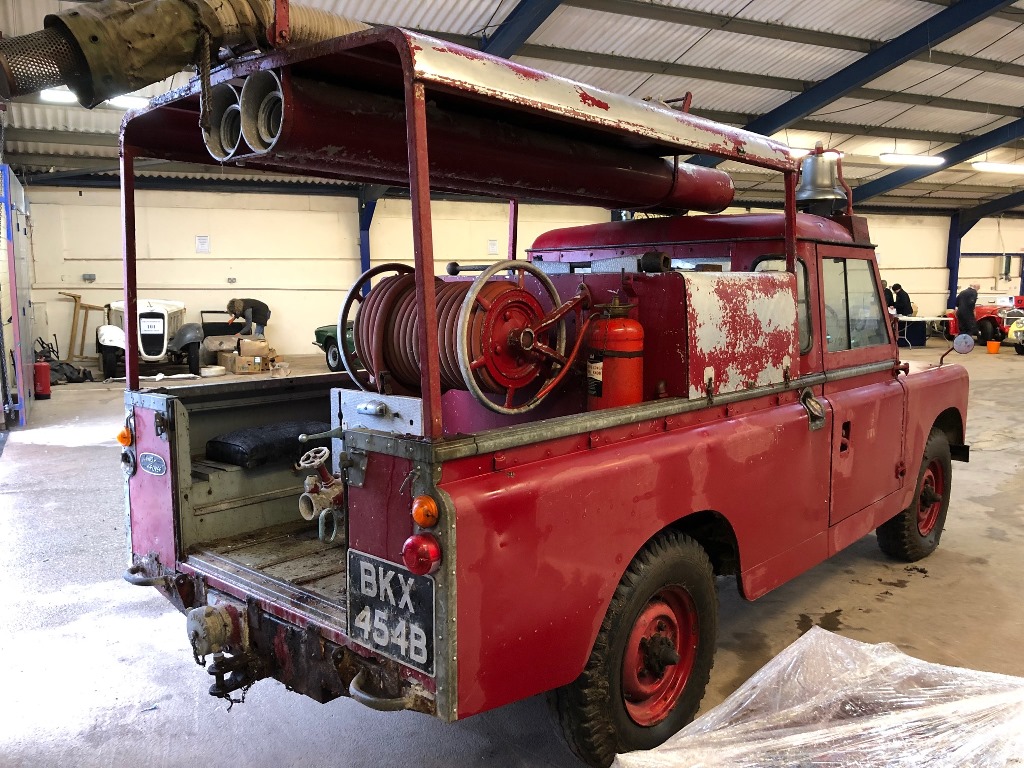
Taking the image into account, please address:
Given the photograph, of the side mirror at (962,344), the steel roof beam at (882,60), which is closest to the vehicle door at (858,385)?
the side mirror at (962,344)

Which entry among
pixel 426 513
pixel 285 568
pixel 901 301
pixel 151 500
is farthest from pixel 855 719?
pixel 901 301

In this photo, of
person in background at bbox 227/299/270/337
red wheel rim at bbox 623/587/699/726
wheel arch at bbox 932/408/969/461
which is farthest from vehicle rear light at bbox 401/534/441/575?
person in background at bbox 227/299/270/337

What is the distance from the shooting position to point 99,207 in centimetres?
1597

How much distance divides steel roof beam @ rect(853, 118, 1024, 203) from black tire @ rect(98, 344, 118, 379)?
19.1 m

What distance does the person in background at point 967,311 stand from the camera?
19.9m

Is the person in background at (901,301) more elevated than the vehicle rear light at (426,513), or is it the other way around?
the person in background at (901,301)

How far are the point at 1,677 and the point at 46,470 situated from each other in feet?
15.9

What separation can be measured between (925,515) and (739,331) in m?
2.92

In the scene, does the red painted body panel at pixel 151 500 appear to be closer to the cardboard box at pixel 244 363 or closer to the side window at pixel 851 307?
the side window at pixel 851 307

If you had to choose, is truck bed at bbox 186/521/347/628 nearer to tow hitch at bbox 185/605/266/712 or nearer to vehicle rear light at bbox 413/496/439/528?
tow hitch at bbox 185/605/266/712

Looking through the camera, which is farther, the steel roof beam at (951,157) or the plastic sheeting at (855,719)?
the steel roof beam at (951,157)

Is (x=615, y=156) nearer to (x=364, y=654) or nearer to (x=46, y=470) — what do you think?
(x=364, y=654)

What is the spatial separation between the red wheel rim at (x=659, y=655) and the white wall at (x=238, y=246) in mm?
15396

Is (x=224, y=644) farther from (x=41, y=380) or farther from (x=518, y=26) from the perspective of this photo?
(x=41, y=380)
